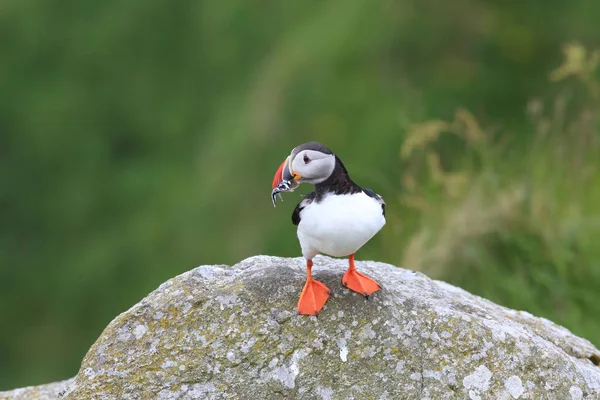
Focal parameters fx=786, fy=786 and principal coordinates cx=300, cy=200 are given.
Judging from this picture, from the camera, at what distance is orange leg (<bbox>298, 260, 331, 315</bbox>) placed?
3.56 meters

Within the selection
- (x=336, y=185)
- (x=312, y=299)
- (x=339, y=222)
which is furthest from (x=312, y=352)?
(x=336, y=185)

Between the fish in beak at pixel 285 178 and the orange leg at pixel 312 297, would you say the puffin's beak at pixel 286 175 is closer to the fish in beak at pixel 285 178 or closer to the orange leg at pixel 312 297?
the fish in beak at pixel 285 178

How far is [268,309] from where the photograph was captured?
3.64 meters

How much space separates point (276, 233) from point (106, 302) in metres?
3.45

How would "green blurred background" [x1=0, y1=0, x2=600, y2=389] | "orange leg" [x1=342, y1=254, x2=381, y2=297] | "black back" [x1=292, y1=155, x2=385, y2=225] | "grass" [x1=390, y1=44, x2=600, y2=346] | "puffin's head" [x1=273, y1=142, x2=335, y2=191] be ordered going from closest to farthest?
"puffin's head" [x1=273, y1=142, x2=335, y2=191] → "black back" [x1=292, y1=155, x2=385, y2=225] → "orange leg" [x1=342, y1=254, x2=381, y2=297] → "grass" [x1=390, y1=44, x2=600, y2=346] → "green blurred background" [x1=0, y1=0, x2=600, y2=389]

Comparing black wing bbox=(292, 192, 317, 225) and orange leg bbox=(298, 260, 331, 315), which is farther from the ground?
black wing bbox=(292, 192, 317, 225)

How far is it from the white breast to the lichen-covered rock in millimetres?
286

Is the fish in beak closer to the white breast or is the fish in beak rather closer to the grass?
the white breast

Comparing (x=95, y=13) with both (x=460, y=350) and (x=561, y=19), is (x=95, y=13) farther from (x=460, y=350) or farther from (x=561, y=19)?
(x=460, y=350)

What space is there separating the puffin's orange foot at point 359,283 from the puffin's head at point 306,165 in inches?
22.0

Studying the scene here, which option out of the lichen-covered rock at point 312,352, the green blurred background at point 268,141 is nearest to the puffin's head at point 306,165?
the lichen-covered rock at point 312,352

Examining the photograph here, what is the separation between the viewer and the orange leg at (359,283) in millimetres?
3652

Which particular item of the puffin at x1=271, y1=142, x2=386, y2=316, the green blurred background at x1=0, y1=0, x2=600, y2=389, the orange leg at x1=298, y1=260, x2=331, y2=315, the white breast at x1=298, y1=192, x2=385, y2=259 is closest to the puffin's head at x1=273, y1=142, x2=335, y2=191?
the puffin at x1=271, y1=142, x2=386, y2=316

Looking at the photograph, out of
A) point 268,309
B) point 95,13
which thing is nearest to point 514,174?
point 268,309
